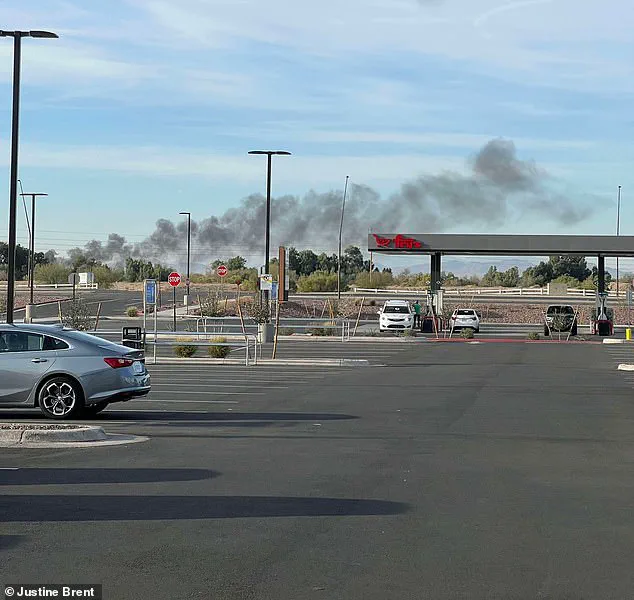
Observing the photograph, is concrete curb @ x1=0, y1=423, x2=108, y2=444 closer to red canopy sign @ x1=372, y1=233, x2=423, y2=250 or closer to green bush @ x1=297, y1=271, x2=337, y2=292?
red canopy sign @ x1=372, y1=233, x2=423, y2=250

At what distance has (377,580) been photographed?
7.55 metres

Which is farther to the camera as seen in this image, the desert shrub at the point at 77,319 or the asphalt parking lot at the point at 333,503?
the desert shrub at the point at 77,319

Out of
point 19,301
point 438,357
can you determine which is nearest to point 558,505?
point 438,357

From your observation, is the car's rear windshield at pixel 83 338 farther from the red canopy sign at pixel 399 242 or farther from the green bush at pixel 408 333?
the red canopy sign at pixel 399 242

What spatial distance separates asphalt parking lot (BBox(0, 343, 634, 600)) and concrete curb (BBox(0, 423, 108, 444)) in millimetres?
663

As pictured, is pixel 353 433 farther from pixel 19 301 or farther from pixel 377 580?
pixel 19 301

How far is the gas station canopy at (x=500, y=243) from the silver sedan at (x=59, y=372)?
38.0 metres

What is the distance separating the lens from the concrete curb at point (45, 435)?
47.3 feet

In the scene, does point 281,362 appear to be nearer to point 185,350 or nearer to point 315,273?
point 185,350

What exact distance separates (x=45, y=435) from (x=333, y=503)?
18.3ft

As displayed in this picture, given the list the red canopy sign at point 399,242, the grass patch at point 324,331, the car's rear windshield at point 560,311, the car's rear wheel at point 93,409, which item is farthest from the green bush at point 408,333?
the car's rear wheel at point 93,409

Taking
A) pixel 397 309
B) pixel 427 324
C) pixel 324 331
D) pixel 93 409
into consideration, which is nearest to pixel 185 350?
pixel 93 409

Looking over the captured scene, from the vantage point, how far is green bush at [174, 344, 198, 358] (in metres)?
34.8

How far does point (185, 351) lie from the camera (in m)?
34.9
